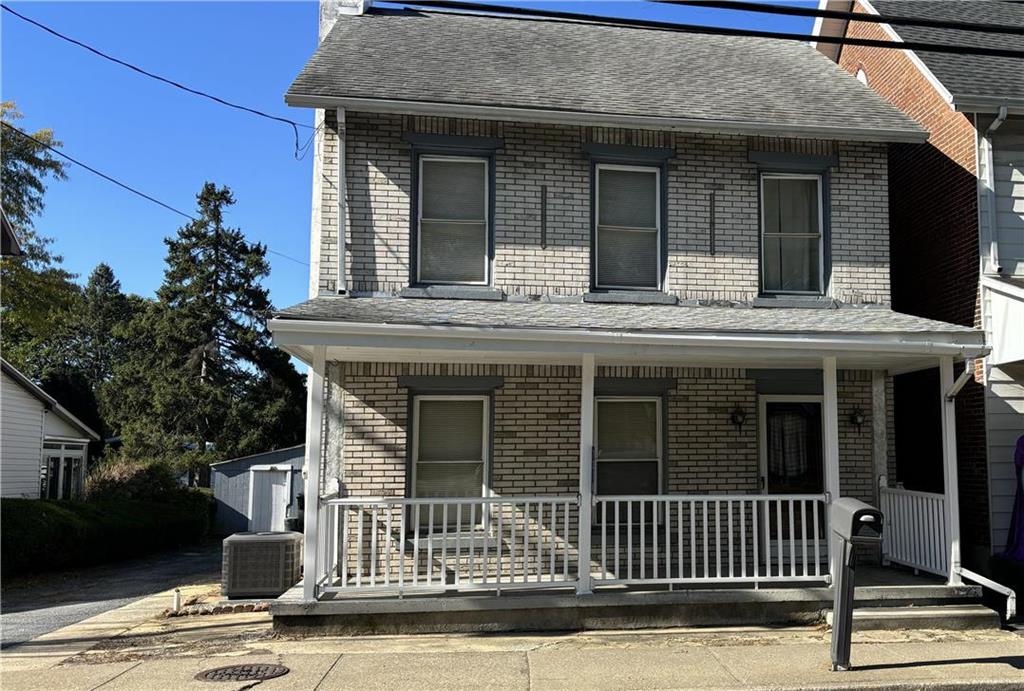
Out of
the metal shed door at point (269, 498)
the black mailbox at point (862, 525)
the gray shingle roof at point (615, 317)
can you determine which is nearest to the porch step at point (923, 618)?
the black mailbox at point (862, 525)

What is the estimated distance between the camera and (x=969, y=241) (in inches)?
400

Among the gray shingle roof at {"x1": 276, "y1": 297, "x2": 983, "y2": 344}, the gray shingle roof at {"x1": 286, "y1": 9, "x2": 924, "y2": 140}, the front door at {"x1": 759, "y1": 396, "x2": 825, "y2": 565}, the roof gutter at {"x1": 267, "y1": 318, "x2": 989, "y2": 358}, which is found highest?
the gray shingle roof at {"x1": 286, "y1": 9, "x2": 924, "y2": 140}

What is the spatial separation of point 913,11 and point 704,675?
34.0 feet

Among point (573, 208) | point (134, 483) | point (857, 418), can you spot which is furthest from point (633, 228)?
point (134, 483)

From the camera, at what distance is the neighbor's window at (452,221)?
963 centimetres

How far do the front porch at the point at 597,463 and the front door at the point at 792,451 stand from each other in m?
0.02

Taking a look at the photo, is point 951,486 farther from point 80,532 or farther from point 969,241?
point 80,532

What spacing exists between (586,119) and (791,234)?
2891mm

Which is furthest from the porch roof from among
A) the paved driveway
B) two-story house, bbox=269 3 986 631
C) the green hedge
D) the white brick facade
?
the green hedge

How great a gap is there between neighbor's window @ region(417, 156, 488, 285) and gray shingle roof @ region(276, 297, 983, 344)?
516 millimetres

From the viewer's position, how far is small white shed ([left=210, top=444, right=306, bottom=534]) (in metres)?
22.4

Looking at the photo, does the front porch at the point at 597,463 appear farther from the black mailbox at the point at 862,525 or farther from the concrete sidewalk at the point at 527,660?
the black mailbox at the point at 862,525

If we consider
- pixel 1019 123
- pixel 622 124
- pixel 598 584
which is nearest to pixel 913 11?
pixel 1019 123

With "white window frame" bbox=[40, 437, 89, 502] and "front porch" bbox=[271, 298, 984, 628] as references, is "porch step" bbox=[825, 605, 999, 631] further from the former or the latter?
"white window frame" bbox=[40, 437, 89, 502]
